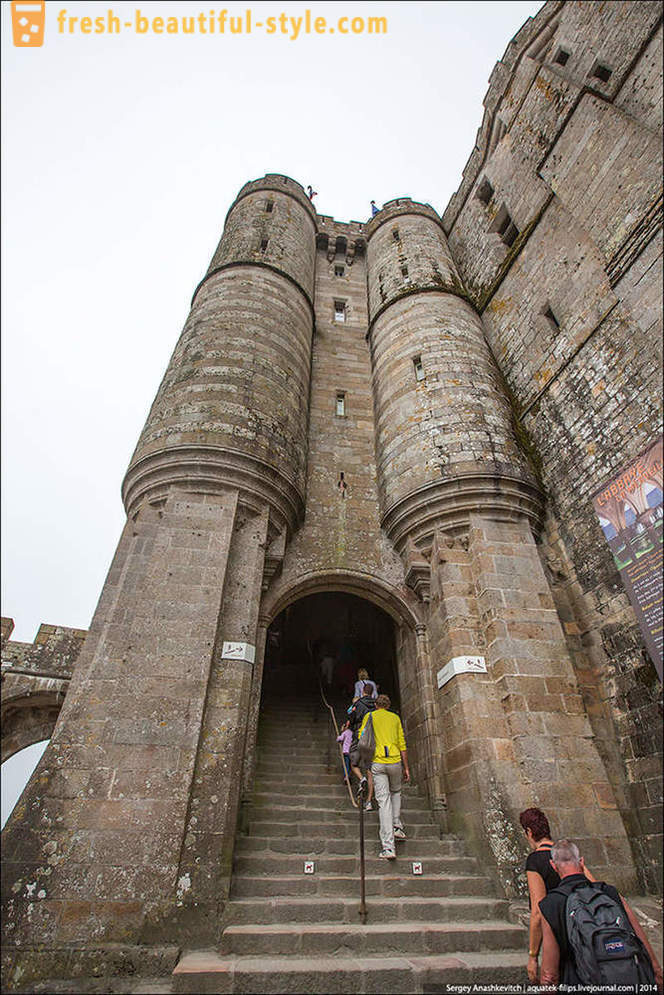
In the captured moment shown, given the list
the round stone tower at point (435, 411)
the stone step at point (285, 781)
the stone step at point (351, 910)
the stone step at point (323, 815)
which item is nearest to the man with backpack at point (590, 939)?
the stone step at point (351, 910)

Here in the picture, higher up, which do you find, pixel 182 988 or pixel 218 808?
pixel 218 808

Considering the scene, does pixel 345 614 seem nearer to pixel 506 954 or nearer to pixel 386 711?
pixel 386 711

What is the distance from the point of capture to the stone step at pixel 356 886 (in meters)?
4.68

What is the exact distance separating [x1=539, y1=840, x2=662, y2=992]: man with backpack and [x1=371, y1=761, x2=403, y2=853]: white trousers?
2.36 meters

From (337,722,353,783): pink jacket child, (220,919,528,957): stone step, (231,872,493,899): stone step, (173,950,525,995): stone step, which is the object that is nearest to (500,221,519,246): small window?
(337,722,353,783): pink jacket child

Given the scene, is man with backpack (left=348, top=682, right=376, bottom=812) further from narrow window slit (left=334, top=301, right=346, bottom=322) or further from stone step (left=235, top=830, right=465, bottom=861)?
narrow window slit (left=334, top=301, right=346, bottom=322)

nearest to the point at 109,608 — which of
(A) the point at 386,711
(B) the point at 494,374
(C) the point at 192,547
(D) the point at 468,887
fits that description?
(C) the point at 192,547

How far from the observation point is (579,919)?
9.24 ft

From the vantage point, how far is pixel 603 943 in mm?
2691

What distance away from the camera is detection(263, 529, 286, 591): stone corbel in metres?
7.39

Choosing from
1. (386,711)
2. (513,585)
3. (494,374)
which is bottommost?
(386,711)

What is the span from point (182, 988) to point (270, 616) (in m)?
4.39

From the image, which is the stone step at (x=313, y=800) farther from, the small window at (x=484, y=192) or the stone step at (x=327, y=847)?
the small window at (x=484, y=192)

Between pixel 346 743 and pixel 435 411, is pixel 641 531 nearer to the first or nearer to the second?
pixel 435 411
